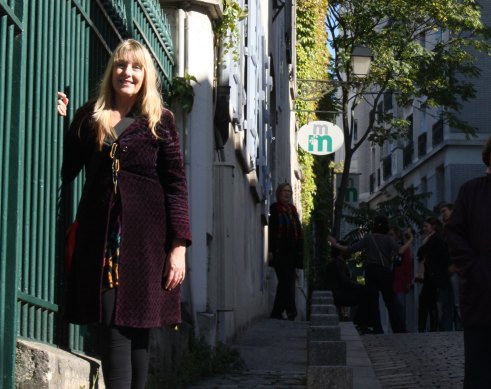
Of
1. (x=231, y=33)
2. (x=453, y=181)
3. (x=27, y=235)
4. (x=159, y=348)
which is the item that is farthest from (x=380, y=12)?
(x=27, y=235)

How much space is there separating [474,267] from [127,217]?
1.94m

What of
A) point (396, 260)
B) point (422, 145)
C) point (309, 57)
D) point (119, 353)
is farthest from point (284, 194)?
point (422, 145)

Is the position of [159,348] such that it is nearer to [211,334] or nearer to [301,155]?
[211,334]

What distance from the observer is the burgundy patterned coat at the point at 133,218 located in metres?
5.06

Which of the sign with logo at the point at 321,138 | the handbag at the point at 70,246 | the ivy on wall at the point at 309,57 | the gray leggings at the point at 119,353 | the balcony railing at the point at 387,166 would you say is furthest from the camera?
the balcony railing at the point at 387,166

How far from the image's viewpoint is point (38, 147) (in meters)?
5.37

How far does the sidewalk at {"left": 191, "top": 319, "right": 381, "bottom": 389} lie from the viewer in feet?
28.5

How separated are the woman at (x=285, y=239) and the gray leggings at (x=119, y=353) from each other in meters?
11.8

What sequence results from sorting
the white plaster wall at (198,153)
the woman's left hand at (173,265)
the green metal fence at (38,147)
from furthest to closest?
the white plaster wall at (198,153)
the woman's left hand at (173,265)
the green metal fence at (38,147)

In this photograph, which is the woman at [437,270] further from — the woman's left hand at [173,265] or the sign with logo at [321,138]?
the woman's left hand at [173,265]

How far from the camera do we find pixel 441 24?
34.0 m

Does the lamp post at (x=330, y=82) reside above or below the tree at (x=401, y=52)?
below

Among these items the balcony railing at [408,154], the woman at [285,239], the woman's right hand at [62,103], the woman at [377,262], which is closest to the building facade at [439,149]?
the balcony railing at [408,154]

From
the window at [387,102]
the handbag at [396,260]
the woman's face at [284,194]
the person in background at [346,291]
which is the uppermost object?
the window at [387,102]
